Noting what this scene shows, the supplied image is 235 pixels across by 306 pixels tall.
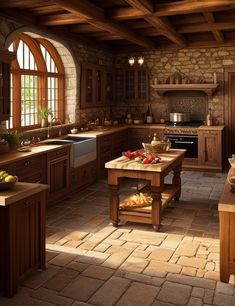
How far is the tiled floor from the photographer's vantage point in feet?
10.6

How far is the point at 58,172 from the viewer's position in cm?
637

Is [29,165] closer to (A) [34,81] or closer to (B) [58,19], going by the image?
(A) [34,81]

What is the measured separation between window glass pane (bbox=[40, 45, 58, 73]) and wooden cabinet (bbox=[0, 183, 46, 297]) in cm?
467

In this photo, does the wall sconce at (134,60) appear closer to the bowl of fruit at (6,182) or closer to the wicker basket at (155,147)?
the wicker basket at (155,147)

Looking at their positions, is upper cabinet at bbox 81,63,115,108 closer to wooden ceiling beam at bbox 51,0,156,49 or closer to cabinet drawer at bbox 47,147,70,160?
wooden ceiling beam at bbox 51,0,156,49

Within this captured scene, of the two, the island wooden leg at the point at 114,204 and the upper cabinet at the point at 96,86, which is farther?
the upper cabinet at the point at 96,86

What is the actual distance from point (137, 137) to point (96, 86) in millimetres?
1639

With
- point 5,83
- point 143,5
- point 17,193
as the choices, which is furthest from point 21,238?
point 143,5

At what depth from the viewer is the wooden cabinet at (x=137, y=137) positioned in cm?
959

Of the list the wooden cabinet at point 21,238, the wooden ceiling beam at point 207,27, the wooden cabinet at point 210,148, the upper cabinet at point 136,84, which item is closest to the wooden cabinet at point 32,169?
the wooden cabinet at point 21,238

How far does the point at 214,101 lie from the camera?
962cm

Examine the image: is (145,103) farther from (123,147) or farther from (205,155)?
(205,155)

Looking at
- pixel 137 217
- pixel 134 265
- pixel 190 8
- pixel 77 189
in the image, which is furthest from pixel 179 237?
pixel 190 8

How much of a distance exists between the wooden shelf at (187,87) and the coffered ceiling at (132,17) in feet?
3.24
